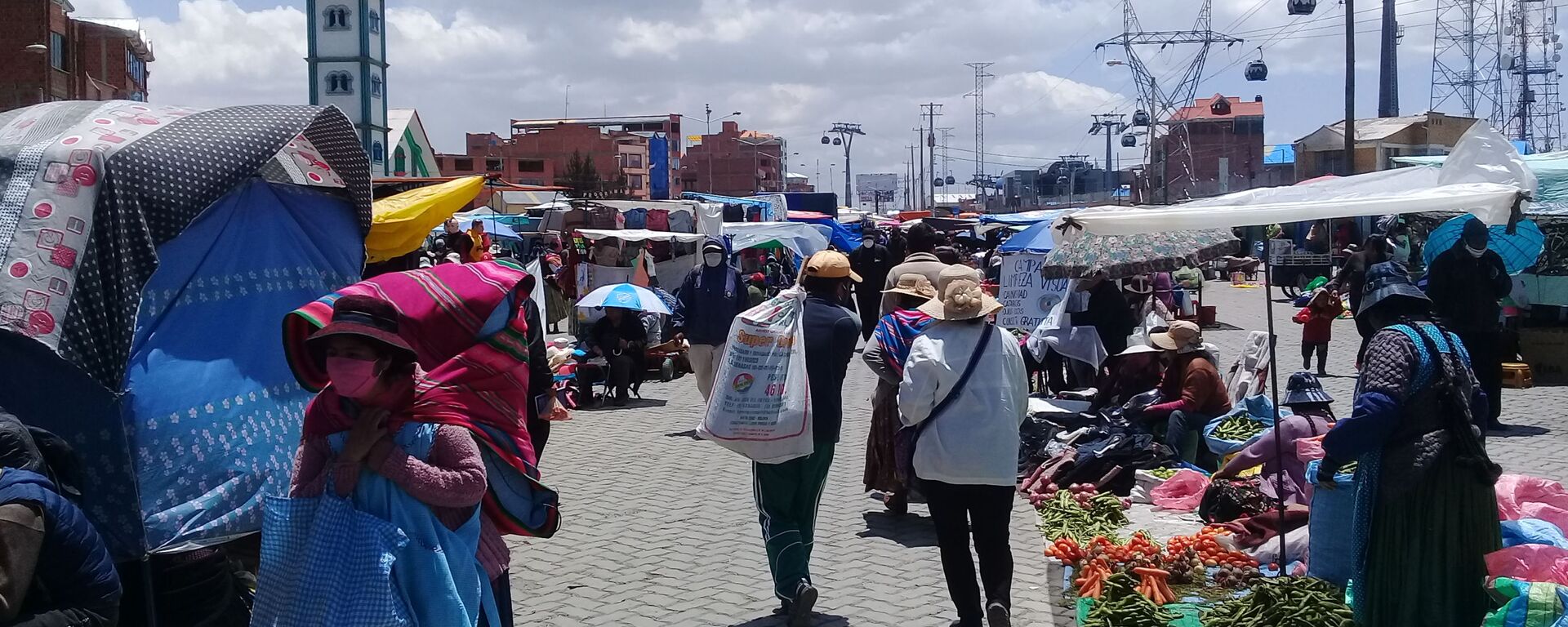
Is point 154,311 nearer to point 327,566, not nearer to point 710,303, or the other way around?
point 327,566

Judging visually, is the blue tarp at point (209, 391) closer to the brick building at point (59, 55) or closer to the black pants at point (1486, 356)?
the black pants at point (1486, 356)

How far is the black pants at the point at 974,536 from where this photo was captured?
5566 millimetres

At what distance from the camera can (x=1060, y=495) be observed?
8.49 m

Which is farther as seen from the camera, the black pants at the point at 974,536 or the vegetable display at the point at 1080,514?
the vegetable display at the point at 1080,514

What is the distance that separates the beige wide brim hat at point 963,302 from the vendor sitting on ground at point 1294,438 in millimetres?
2499

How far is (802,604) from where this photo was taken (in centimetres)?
598

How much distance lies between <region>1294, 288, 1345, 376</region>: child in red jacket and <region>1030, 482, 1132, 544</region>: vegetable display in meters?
6.84

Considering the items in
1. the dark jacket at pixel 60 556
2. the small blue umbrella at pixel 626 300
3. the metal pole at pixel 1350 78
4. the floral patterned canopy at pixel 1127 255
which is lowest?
the dark jacket at pixel 60 556

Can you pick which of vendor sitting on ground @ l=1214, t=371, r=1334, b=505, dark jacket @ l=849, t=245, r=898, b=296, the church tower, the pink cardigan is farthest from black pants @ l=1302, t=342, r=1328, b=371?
the church tower

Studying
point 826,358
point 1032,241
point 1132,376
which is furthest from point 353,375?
point 1032,241

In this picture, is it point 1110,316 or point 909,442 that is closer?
point 909,442

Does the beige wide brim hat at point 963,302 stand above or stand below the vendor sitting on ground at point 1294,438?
above

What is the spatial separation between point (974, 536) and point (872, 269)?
12730mm

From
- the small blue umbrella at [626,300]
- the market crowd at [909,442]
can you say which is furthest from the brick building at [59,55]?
the market crowd at [909,442]
